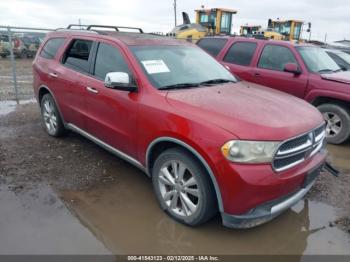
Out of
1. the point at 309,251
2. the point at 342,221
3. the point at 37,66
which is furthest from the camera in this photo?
the point at 37,66

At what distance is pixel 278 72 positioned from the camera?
652cm

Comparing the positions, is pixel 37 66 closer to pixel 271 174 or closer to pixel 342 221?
pixel 271 174

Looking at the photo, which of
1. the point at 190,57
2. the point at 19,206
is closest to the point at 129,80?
the point at 190,57

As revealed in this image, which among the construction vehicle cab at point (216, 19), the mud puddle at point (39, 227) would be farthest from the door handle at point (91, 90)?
the construction vehicle cab at point (216, 19)

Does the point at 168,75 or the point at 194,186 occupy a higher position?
the point at 168,75

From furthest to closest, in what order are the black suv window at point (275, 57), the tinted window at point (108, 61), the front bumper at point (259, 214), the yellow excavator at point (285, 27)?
the yellow excavator at point (285, 27)
the black suv window at point (275, 57)
the tinted window at point (108, 61)
the front bumper at point (259, 214)

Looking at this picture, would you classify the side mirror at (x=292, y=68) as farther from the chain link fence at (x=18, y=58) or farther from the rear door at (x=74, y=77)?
the chain link fence at (x=18, y=58)

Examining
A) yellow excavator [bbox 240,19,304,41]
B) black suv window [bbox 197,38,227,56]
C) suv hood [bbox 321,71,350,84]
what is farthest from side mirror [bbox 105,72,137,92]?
yellow excavator [bbox 240,19,304,41]

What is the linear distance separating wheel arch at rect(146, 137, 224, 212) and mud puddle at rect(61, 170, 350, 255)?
435 millimetres

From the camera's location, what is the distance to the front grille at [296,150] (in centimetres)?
276

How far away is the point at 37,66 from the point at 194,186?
3.83m

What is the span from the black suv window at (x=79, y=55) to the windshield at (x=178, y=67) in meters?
0.93

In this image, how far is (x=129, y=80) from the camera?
3555 mm

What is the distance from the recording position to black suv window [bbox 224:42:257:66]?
6.98m
